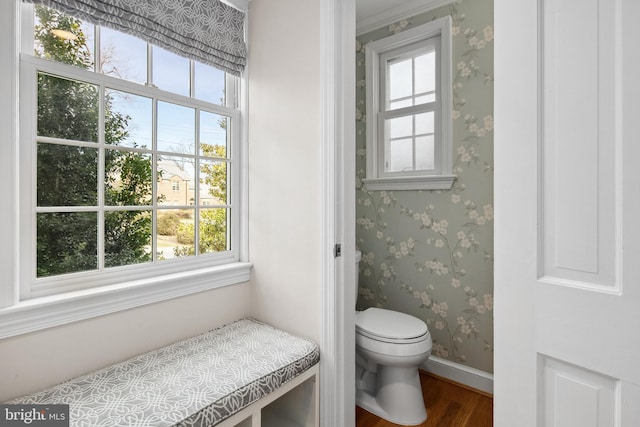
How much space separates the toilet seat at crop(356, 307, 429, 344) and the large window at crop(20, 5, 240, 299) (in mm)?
884

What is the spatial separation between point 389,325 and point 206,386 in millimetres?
1081

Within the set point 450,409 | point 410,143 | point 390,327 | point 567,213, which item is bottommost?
point 450,409

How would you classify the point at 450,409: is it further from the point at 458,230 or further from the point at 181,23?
the point at 181,23

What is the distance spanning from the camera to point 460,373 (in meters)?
2.08

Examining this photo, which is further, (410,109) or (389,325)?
(410,109)

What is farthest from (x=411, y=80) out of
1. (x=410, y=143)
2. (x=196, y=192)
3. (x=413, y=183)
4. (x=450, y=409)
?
(x=450, y=409)

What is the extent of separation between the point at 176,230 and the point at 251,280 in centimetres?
49

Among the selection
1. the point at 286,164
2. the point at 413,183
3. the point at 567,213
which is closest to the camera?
the point at 567,213

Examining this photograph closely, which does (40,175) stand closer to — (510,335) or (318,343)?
(318,343)

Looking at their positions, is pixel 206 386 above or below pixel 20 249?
below

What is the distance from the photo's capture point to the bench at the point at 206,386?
975mm

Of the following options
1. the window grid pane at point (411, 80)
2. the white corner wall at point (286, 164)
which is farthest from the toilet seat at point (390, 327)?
the window grid pane at point (411, 80)

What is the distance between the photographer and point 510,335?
82 centimetres

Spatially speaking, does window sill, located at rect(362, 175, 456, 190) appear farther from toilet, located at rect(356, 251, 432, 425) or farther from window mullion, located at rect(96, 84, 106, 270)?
window mullion, located at rect(96, 84, 106, 270)
